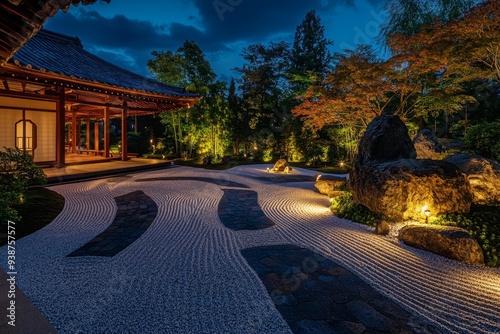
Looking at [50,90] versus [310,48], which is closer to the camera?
[50,90]

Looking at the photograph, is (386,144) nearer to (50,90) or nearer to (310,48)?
(50,90)

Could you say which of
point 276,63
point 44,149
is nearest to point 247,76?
point 276,63

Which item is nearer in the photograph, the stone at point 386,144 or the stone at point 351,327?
the stone at point 351,327

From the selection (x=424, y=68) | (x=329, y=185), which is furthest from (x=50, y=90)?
(x=424, y=68)

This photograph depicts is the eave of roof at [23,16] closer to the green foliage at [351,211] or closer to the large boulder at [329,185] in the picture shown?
the green foliage at [351,211]

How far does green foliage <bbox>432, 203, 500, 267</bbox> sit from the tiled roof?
1128cm

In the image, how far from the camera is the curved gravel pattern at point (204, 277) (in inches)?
98.8

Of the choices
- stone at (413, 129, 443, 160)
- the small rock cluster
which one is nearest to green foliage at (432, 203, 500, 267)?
the small rock cluster

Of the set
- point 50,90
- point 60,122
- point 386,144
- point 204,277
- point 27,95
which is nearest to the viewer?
point 204,277

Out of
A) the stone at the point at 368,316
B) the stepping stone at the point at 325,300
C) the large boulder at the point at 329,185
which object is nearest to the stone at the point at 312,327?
the stepping stone at the point at 325,300

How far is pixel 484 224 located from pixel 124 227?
6.72m

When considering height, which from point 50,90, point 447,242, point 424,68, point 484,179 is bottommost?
point 447,242

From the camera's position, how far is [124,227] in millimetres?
5215

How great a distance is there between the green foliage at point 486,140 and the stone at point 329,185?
4.95 meters
